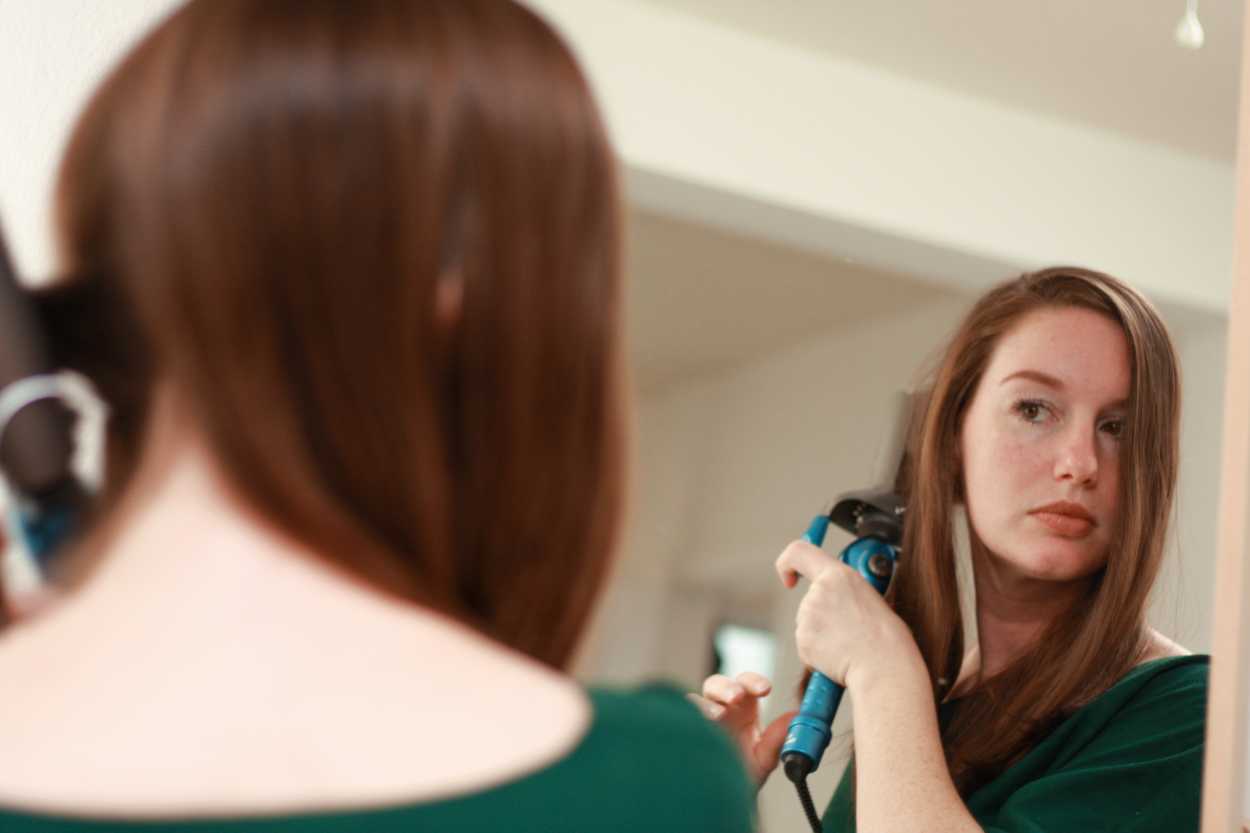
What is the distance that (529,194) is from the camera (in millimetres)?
354

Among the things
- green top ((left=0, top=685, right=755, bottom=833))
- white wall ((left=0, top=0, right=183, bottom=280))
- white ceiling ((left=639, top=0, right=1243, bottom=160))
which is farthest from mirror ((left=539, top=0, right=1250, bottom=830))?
green top ((left=0, top=685, right=755, bottom=833))

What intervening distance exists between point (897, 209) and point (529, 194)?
0.46 m

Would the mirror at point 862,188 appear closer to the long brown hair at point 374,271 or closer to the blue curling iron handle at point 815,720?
the blue curling iron handle at point 815,720

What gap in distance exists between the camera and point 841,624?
2.32 ft

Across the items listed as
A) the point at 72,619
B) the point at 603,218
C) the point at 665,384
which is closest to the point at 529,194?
the point at 603,218

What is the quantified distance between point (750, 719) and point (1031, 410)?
196mm

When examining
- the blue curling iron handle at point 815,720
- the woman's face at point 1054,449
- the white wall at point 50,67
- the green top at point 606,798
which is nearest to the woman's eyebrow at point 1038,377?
the woman's face at point 1054,449

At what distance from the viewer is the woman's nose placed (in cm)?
67

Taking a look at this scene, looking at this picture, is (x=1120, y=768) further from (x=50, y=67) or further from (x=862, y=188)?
(x=50, y=67)

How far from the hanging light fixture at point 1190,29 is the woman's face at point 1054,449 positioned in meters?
0.17

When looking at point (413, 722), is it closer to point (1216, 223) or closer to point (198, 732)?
point (198, 732)

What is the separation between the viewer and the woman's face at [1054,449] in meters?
0.68

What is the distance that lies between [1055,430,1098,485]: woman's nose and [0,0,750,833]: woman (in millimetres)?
371

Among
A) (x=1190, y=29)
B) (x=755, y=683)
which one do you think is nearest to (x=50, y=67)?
(x=755, y=683)
